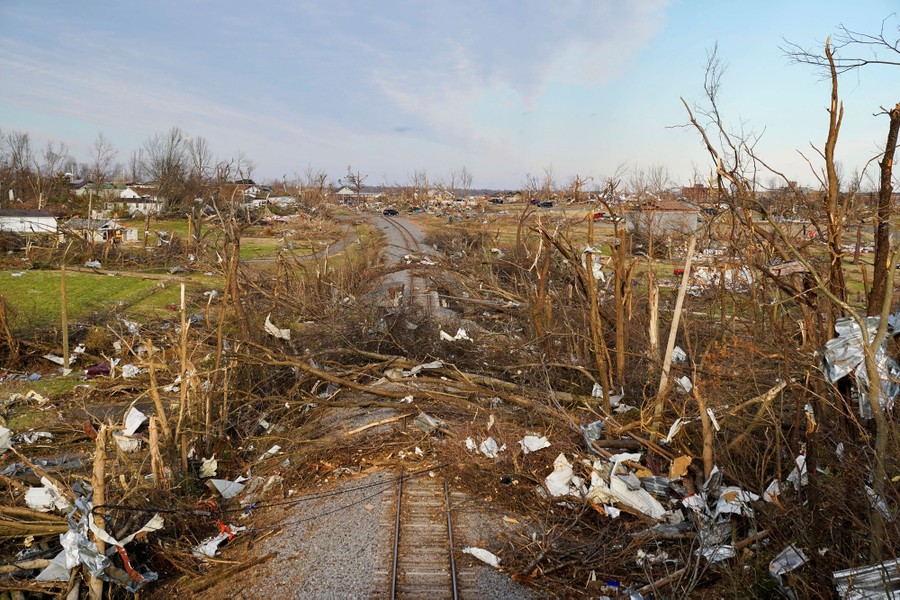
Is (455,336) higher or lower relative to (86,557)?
higher

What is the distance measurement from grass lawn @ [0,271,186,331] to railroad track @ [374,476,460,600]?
555 inches

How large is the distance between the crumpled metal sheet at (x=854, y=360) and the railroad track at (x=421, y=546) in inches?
159

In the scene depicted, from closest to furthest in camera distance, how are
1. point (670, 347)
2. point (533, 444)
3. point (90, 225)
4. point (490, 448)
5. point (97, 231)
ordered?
point (670, 347) → point (533, 444) → point (490, 448) → point (90, 225) → point (97, 231)

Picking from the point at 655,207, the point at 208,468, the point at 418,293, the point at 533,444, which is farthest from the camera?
the point at 418,293

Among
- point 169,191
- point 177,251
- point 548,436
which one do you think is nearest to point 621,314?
point 548,436

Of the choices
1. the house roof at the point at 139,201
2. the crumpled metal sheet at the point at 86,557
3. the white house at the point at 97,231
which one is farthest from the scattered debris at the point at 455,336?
the house roof at the point at 139,201

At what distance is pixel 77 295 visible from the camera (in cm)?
2438

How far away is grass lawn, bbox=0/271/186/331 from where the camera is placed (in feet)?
66.4

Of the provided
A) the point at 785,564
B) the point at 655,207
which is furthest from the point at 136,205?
the point at 785,564

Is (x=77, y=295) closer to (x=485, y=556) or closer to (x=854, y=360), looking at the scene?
(x=485, y=556)

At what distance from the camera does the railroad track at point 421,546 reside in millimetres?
6199

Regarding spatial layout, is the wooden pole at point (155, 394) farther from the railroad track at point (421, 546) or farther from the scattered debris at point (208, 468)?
the railroad track at point (421, 546)

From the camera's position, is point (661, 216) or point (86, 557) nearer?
point (86, 557)

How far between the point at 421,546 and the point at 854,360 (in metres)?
4.62
